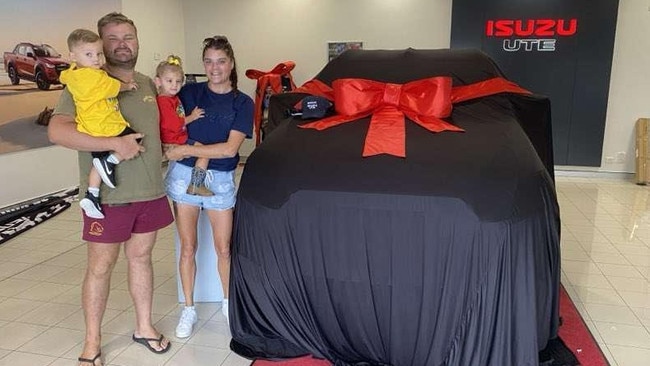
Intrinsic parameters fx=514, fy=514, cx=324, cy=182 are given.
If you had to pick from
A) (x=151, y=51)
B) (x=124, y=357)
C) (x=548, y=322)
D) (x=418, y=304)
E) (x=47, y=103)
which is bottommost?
(x=124, y=357)

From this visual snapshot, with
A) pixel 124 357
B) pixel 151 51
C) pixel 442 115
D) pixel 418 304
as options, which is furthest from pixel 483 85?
pixel 151 51

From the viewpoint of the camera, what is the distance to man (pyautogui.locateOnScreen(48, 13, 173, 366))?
6.89 ft

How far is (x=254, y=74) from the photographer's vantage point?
6.99 m

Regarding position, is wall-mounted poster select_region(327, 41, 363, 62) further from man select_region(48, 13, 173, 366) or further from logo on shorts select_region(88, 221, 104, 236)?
logo on shorts select_region(88, 221, 104, 236)

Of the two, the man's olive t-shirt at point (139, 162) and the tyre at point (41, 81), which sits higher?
the tyre at point (41, 81)

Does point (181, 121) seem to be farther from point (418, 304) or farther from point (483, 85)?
point (483, 85)

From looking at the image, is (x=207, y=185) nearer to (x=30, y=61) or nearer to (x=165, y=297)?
(x=165, y=297)

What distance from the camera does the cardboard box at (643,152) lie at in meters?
6.12

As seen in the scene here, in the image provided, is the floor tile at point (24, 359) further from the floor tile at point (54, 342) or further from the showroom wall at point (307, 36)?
the showroom wall at point (307, 36)

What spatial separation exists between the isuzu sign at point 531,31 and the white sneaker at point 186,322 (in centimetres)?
519

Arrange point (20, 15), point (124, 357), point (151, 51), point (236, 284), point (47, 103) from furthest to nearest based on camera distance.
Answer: point (151, 51), point (47, 103), point (20, 15), point (124, 357), point (236, 284)

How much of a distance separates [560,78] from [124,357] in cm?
578

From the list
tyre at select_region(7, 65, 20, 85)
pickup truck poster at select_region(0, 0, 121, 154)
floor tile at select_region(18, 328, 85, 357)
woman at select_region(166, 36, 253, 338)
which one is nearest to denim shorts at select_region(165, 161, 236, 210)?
woman at select_region(166, 36, 253, 338)

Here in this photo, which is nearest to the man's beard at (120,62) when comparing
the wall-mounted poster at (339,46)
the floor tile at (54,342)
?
the floor tile at (54,342)
